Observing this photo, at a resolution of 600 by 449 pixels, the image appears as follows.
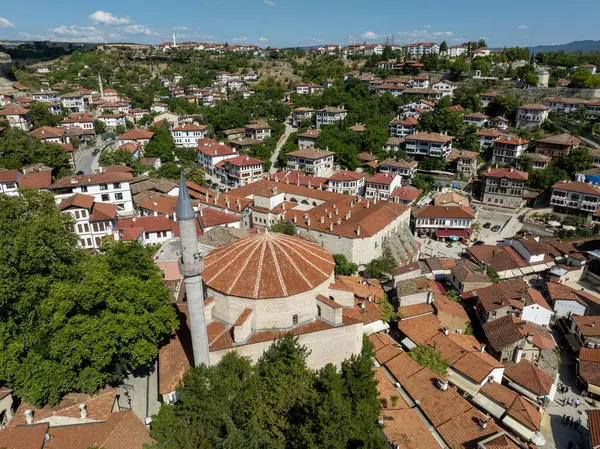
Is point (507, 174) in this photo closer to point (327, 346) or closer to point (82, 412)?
point (327, 346)

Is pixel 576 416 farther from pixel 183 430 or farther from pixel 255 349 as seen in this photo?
pixel 183 430

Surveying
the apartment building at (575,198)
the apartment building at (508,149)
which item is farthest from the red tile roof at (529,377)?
the apartment building at (508,149)

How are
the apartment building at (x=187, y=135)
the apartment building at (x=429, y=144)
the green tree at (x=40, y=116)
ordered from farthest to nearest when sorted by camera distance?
1. the apartment building at (x=187, y=135)
2. the green tree at (x=40, y=116)
3. the apartment building at (x=429, y=144)

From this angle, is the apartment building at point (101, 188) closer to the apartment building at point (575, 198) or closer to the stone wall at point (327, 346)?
the stone wall at point (327, 346)

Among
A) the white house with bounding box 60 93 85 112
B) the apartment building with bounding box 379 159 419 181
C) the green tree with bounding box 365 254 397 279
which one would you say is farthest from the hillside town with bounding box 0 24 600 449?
the white house with bounding box 60 93 85 112

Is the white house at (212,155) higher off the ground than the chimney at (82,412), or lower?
higher

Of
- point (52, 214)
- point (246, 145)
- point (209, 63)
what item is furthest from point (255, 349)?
point (209, 63)

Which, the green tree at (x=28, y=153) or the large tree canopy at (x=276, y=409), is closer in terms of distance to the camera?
the large tree canopy at (x=276, y=409)

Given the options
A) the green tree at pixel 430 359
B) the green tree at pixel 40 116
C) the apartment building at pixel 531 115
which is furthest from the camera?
the green tree at pixel 40 116

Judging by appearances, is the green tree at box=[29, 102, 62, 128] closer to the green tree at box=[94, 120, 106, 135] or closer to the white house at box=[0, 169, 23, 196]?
the green tree at box=[94, 120, 106, 135]
